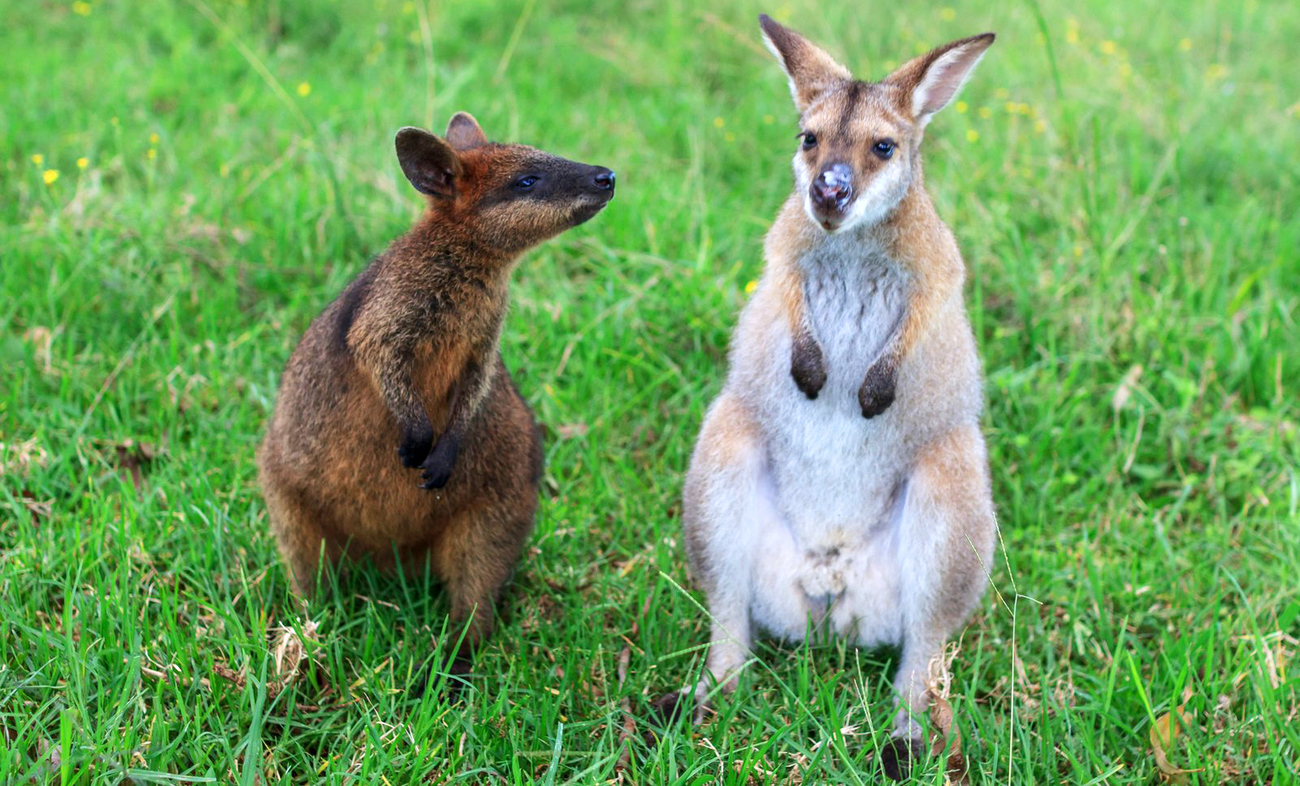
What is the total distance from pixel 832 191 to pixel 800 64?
67 cm

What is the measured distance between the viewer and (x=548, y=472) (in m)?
4.75

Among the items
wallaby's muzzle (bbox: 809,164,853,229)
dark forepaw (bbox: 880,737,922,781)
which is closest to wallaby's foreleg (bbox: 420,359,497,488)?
wallaby's muzzle (bbox: 809,164,853,229)

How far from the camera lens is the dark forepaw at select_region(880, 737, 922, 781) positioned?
11.2ft

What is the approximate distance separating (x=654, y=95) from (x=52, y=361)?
3896mm

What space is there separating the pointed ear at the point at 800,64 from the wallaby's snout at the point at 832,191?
0.47m

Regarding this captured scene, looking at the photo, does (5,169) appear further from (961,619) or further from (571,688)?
(961,619)

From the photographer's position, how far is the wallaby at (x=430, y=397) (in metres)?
3.56

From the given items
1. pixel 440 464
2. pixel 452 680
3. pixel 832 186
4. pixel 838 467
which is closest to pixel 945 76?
pixel 832 186

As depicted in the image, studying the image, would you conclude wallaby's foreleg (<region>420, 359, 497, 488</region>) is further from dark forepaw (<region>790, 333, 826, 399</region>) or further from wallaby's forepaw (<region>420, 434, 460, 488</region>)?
dark forepaw (<region>790, 333, 826, 399</region>)

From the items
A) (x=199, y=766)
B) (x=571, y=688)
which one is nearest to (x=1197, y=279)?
(x=571, y=688)

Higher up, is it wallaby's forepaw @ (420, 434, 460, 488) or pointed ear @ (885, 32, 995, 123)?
pointed ear @ (885, 32, 995, 123)

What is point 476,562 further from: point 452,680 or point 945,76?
point 945,76

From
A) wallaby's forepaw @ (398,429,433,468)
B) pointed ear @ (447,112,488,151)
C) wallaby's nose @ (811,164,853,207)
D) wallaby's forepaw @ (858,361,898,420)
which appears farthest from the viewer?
pointed ear @ (447,112,488,151)

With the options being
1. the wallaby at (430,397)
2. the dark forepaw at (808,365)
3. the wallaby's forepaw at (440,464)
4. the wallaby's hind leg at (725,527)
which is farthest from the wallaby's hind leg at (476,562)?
the dark forepaw at (808,365)
